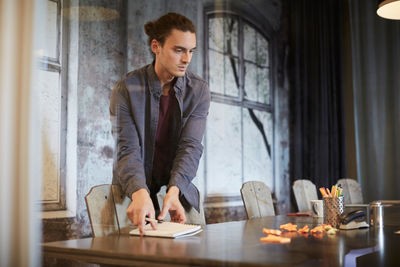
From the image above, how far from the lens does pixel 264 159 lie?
3404 mm

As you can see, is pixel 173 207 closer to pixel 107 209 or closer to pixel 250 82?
pixel 107 209

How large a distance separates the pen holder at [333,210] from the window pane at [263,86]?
1466 millimetres

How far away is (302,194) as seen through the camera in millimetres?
3393

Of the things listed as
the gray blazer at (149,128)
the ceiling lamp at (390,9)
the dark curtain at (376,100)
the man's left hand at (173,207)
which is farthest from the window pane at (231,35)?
the dark curtain at (376,100)

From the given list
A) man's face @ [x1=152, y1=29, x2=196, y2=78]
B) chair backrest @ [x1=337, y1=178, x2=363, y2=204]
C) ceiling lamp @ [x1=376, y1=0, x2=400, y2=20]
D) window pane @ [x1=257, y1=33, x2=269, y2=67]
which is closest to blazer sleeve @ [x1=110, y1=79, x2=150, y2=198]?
man's face @ [x1=152, y1=29, x2=196, y2=78]

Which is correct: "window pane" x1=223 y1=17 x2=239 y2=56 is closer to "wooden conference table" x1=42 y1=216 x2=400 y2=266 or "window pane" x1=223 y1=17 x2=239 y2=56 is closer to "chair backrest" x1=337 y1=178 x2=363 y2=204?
"wooden conference table" x1=42 y1=216 x2=400 y2=266

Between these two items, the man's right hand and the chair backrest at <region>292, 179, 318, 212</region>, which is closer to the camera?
the man's right hand

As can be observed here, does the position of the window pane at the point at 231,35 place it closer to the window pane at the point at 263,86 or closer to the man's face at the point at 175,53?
the man's face at the point at 175,53

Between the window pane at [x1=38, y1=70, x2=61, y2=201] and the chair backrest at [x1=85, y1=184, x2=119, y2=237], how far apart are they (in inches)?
8.4

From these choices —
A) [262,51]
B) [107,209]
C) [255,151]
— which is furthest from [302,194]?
[107,209]

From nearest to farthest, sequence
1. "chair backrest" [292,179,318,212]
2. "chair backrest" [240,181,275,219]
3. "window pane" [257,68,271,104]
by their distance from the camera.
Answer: "chair backrest" [240,181,275,219] < "chair backrest" [292,179,318,212] < "window pane" [257,68,271,104]

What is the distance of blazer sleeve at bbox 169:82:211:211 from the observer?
2086mm

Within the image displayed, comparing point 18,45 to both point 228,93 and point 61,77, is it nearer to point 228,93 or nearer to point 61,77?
point 61,77

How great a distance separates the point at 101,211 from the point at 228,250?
0.59 m
